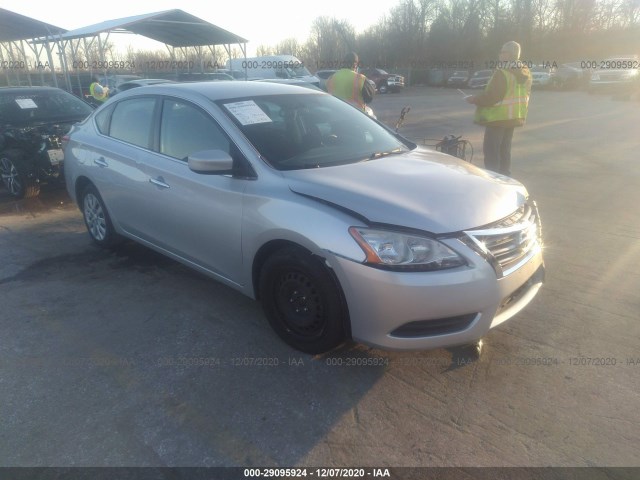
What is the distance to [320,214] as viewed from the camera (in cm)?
288

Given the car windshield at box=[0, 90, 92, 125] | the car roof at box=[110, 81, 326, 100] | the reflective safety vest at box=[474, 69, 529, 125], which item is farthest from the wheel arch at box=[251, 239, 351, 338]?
the car windshield at box=[0, 90, 92, 125]

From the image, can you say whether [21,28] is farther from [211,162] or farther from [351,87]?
[211,162]

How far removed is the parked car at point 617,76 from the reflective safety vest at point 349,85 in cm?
1960

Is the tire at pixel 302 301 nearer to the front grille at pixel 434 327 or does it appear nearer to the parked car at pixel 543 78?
the front grille at pixel 434 327

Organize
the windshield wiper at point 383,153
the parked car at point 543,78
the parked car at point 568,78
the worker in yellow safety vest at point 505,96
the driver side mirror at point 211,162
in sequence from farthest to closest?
the parked car at point 543,78 < the parked car at point 568,78 < the worker in yellow safety vest at point 505,96 < the windshield wiper at point 383,153 < the driver side mirror at point 211,162

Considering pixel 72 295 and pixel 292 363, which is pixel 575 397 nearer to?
pixel 292 363

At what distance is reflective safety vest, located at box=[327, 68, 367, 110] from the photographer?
7.69 meters

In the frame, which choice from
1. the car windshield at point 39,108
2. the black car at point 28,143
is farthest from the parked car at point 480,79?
the black car at point 28,143

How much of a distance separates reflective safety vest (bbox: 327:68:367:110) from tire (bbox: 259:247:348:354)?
5.16 m

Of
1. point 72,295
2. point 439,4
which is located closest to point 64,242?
point 72,295

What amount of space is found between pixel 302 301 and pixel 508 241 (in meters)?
1.29

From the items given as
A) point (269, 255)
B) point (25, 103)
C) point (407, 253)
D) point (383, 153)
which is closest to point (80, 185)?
point (269, 255)

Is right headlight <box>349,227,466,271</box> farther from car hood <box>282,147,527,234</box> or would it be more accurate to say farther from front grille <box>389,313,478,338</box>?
front grille <box>389,313,478,338</box>

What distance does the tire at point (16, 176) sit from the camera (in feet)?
22.7
